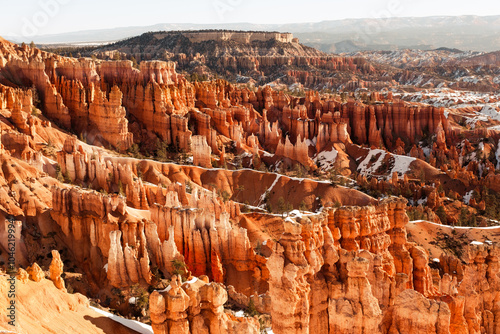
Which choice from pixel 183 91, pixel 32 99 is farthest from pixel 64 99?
pixel 183 91

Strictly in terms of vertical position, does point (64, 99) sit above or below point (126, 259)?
above

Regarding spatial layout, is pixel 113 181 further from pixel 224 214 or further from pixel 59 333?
pixel 59 333

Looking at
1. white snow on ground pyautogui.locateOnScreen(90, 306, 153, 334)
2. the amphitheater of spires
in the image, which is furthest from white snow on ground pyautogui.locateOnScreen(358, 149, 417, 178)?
white snow on ground pyautogui.locateOnScreen(90, 306, 153, 334)

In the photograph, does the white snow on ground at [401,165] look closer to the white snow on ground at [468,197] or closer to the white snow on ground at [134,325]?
the white snow on ground at [468,197]

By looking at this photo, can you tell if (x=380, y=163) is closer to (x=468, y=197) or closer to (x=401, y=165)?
(x=401, y=165)

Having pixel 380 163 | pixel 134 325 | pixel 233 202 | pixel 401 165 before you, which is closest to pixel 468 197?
pixel 401 165

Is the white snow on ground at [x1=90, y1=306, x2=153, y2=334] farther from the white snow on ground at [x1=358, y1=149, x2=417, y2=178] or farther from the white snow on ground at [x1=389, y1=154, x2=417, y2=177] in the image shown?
the white snow on ground at [x1=389, y1=154, x2=417, y2=177]
